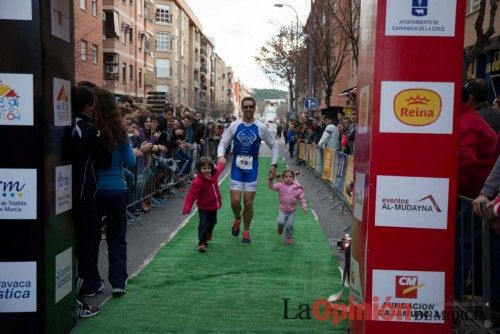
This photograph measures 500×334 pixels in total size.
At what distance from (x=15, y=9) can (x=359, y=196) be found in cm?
278

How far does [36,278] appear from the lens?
4434 millimetres

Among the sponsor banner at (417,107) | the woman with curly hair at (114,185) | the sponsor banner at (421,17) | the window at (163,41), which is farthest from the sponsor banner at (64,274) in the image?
the window at (163,41)

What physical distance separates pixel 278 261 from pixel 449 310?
3.94 m

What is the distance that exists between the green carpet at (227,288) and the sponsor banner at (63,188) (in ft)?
3.63

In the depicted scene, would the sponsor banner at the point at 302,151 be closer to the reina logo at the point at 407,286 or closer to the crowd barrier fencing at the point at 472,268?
the crowd barrier fencing at the point at 472,268

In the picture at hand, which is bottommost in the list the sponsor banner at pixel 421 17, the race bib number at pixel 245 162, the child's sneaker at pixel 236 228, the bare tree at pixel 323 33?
the child's sneaker at pixel 236 228

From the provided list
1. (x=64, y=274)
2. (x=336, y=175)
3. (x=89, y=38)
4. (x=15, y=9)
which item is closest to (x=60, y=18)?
(x=15, y=9)

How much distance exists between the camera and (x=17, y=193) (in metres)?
4.32

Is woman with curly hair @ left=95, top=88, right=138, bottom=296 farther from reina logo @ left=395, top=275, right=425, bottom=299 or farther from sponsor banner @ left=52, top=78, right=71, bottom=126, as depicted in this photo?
reina logo @ left=395, top=275, right=425, bottom=299

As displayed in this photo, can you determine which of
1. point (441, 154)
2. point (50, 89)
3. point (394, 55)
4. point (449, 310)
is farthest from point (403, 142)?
point (50, 89)

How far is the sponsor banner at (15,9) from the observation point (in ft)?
13.6

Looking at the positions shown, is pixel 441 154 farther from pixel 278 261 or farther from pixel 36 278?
pixel 278 261

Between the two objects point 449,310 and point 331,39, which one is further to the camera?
point 331,39

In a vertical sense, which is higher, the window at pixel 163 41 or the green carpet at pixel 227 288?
the window at pixel 163 41
